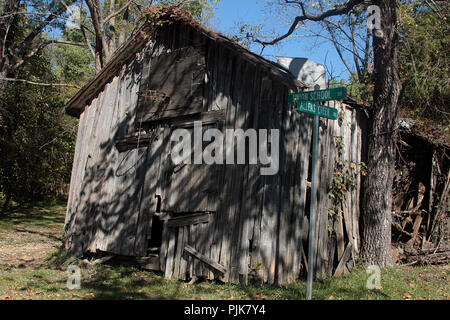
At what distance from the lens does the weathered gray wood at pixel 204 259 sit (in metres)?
7.71

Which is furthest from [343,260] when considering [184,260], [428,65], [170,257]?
[428,65]

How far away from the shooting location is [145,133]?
988 cm

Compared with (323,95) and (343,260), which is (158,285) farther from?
(323,95)

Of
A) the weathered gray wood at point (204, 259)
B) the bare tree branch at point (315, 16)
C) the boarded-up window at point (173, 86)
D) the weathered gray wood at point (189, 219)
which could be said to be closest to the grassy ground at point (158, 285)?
the weathered gray wood at point (204, 259)

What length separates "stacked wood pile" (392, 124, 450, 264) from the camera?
9312 millimetres

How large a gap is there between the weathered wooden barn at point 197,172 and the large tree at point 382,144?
1.20 feet

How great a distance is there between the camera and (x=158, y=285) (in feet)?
26.4

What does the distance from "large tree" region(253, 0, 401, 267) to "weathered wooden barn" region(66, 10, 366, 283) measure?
366mm

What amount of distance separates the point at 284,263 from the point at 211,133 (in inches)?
121

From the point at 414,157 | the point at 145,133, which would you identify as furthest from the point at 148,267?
the point at 414,157

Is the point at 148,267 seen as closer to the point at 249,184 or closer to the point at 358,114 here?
the point at 249,184

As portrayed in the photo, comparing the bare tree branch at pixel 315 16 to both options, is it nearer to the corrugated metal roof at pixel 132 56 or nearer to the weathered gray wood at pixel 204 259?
the corrugated metal roof at pixel 132 56

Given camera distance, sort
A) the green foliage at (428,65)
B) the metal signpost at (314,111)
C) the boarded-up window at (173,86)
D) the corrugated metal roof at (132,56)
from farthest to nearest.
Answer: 1. the green foliage at (428,65)
2. the boarded-up window at (173,86)
3. the corrugated metal roof at (132,56)
4. the metal signpost at (314,111)

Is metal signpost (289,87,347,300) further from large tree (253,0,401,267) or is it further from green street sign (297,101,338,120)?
large tree (253,0,401,267)
